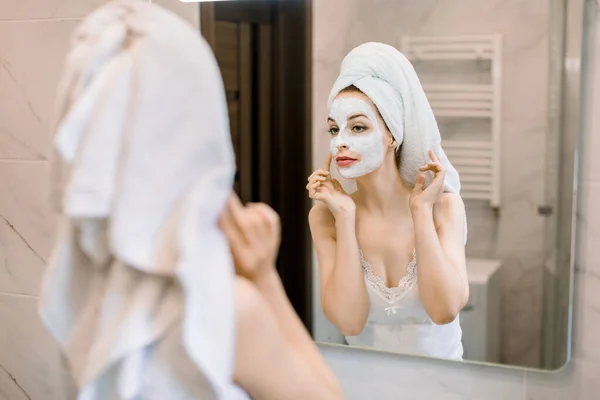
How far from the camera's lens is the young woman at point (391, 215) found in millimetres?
1236

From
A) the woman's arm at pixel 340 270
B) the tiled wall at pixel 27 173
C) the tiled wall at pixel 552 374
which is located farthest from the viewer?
the tiled wall at pixel 27 173

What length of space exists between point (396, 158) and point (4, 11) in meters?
1.05

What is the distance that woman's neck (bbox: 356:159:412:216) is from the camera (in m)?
1.26

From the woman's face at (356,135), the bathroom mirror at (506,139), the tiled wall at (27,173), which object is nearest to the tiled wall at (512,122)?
the bathroom mirror at (506,139)

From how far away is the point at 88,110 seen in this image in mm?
635

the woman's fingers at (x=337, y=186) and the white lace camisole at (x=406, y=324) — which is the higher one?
the woman's fingers at (x=337, y=186)

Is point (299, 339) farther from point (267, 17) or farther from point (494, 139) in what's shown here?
point (267, 17)

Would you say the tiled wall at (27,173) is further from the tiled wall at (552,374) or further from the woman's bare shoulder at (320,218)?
the tiled wall at (552,374)

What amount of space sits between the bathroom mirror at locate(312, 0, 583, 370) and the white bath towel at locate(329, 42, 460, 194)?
0.05ft

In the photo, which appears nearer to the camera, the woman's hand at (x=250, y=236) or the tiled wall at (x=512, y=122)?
the woman's hand at (x=250, y=236)

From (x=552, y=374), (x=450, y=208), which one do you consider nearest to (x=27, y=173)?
(x=450, y=208)

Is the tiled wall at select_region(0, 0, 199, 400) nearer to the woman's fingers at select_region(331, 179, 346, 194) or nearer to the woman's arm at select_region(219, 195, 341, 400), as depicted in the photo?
the woman's fingers at select_region(331, 179, 346, 194)

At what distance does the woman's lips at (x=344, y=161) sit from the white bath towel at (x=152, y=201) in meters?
0.63

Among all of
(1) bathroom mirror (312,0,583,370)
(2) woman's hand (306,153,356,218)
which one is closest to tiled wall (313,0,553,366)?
(1) bathroom mirror (312,0,583,370)
